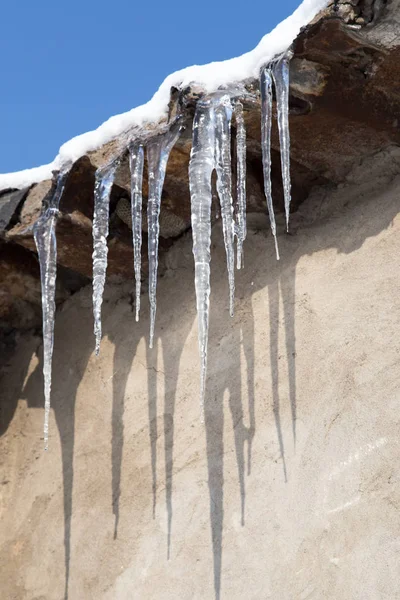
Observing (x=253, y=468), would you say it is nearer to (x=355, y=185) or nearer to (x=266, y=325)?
(x=266, y=325)

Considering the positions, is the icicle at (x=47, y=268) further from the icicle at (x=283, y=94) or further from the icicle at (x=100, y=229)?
the icicle at (x=283, y=94)

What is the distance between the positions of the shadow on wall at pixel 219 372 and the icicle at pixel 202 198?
285mm

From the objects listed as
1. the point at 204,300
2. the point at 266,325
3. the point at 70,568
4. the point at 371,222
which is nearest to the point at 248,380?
the point at 266,325

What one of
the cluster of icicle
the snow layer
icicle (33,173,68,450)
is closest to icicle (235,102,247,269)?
the cluster of icicle

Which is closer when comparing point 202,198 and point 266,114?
point 266,114

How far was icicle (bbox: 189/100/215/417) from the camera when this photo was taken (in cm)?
287

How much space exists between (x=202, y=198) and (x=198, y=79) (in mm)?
354

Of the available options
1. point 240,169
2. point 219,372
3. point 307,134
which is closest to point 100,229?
point 240,169

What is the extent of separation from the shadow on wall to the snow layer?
0.61 metres

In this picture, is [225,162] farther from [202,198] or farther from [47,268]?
[47,268]

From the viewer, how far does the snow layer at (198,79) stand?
9.09 ft

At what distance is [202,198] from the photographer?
293 centimetres

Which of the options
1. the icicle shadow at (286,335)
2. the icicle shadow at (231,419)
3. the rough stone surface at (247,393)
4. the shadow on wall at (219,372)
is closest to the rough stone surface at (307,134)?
the rough stone surface at (247,393)

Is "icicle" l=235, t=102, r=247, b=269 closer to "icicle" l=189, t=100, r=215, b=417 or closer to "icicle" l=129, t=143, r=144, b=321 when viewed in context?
"icicle" l=189, t=100, r=215, b=417
